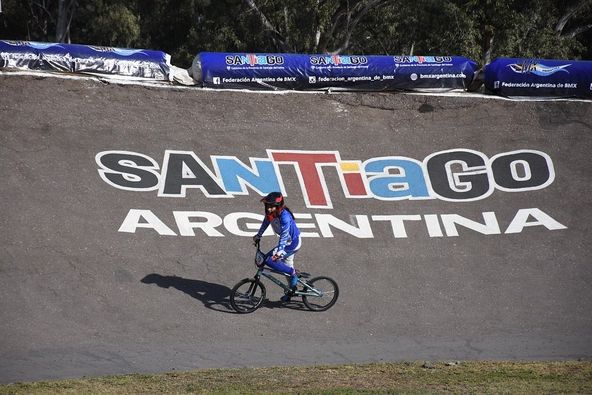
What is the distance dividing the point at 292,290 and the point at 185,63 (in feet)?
77.8

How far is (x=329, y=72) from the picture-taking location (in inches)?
716

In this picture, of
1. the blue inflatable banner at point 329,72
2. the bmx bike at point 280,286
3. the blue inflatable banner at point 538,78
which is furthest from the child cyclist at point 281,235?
the blue inflatable banner at point 538,78

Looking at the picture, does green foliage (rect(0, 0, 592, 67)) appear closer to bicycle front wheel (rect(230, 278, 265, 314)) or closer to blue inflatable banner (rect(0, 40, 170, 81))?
blue inflatable banner (rect(0, 40, 170, 81))

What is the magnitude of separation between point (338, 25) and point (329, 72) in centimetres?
1425

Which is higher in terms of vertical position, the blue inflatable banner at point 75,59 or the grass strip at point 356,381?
the blue inflatable banner at point 75,59

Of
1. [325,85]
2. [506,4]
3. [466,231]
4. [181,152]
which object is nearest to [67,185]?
[181,152]

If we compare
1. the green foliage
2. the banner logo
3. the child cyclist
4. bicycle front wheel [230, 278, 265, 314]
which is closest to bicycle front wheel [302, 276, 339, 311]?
the child cyclist

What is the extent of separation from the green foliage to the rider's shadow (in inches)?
666

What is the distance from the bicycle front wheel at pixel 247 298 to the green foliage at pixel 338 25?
56.0 feet

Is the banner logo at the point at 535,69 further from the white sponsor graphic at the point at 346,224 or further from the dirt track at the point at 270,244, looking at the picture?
the white sponsor graphic at the point at 346,224

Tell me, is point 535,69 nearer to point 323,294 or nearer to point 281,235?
point 323,294

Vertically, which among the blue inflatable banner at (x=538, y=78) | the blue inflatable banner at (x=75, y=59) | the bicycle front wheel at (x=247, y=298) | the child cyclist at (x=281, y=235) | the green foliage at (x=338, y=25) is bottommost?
the bicycle front wheel at (x=247, y=298)

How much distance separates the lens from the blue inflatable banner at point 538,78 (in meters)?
18.6

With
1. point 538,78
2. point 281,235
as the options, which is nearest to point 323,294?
point 281,235
